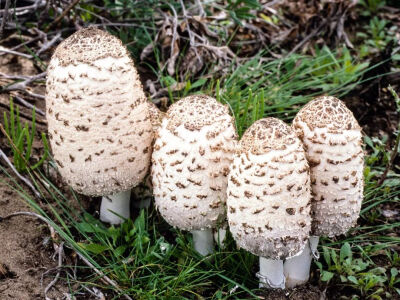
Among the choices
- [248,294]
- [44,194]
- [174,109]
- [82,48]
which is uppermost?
[82,48]

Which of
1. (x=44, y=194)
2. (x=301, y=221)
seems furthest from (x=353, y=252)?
(x=44, y=194)

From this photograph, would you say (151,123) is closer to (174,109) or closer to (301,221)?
(174,109)

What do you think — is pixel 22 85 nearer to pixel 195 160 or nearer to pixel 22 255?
pixel 22 255

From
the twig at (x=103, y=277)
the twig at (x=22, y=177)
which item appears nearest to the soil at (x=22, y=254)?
the twig at (x=22, y=177)

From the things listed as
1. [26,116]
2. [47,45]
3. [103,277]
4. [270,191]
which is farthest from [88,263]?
[47,45]

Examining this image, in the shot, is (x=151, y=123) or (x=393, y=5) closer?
(x=151, y=123)

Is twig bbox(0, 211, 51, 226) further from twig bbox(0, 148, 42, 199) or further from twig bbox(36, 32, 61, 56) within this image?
twig bbox(36, 32, 61, 56)

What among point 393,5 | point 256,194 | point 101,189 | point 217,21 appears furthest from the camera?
point 393,5
